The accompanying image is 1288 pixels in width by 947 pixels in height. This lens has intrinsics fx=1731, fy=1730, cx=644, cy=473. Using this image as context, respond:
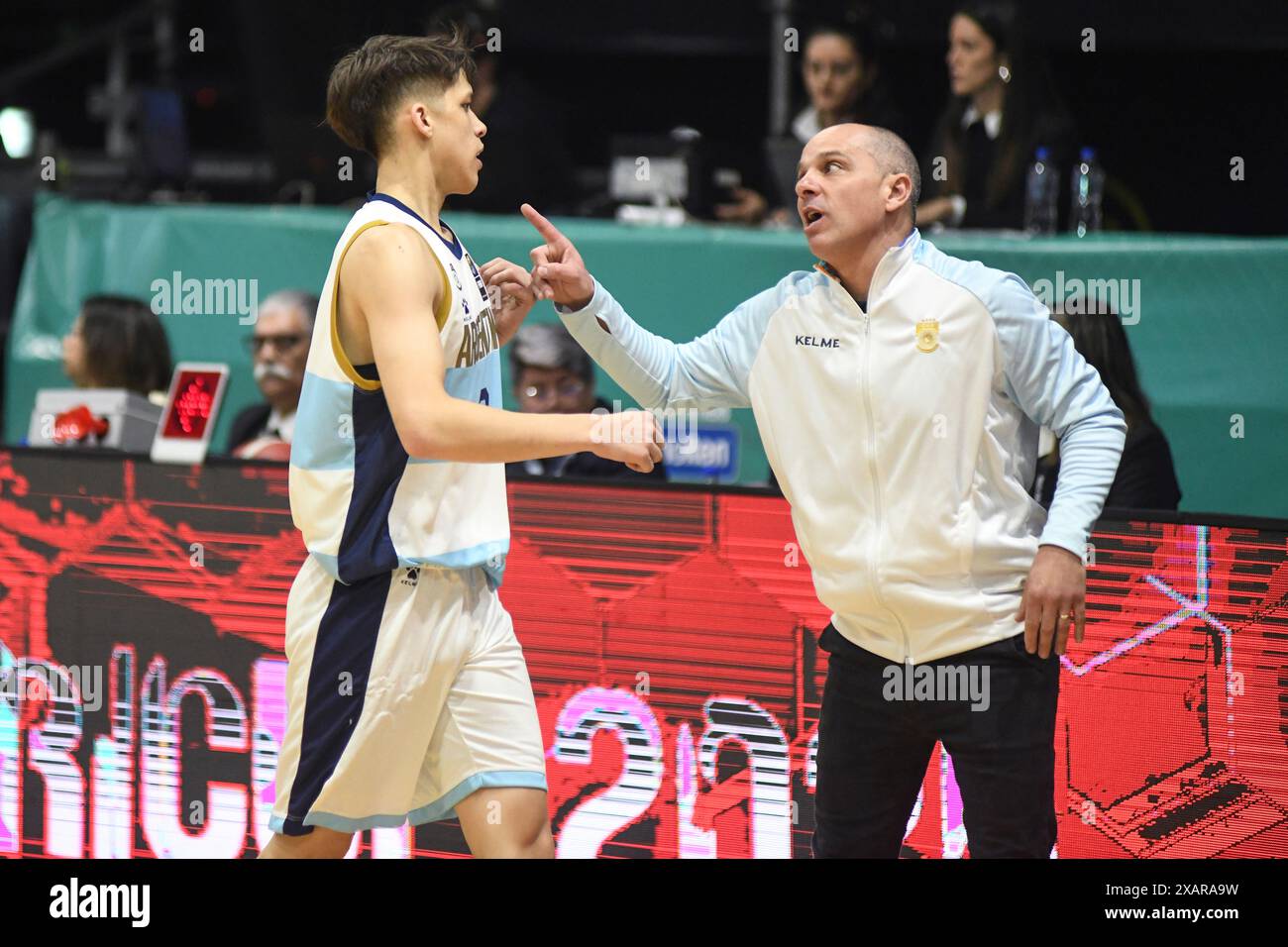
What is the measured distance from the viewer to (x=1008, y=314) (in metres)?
3.16

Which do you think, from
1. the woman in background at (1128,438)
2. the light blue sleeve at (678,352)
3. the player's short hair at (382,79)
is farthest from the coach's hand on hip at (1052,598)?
the player's short hair at (382,79)

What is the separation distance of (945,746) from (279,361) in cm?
320

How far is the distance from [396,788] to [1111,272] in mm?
3445

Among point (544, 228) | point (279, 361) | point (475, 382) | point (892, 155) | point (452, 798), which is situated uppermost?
point (892, 155)

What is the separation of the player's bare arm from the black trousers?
675 mm

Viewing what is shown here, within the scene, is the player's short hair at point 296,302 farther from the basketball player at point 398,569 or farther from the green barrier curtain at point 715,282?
the basketball player at point 398,569

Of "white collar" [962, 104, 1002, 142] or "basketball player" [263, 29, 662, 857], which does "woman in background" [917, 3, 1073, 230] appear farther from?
"basketball player" [263, 29, 662, 857]

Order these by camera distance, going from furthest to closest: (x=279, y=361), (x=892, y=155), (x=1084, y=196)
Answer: (x=1084, y=196) < (x=279, y=361) < (x=892, y=155)

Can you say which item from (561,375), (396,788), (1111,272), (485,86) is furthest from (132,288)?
(396,788)

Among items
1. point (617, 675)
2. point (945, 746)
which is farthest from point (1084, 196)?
point (945, 746)

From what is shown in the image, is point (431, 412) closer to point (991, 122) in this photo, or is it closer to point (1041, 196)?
point (1041, 196)

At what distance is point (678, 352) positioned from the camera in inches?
138

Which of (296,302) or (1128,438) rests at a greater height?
(296,302)

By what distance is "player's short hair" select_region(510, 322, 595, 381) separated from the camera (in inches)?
209
